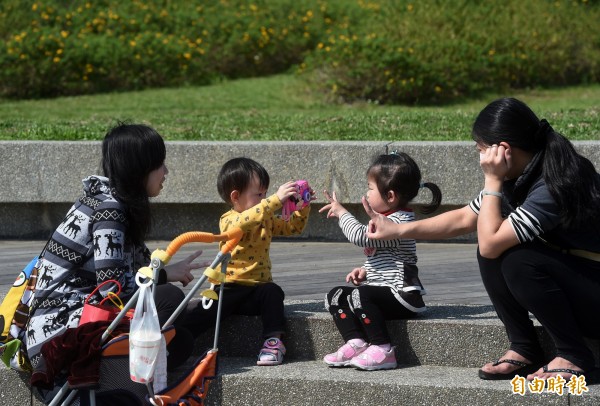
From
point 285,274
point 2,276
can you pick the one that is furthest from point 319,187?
point 2,276

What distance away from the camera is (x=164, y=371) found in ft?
13.2

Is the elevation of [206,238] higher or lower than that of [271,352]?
higher

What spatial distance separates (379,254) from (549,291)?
88 centimetres

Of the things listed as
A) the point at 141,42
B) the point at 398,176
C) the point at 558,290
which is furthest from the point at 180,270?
the point at 141,42

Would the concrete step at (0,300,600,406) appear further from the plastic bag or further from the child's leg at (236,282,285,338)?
the plastic bag

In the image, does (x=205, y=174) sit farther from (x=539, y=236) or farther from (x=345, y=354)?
(x=539, y=236)

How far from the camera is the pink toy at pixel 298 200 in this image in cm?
457

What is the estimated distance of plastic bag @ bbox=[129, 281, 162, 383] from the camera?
3764 millimetres

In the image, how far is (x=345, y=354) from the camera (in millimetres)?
4504

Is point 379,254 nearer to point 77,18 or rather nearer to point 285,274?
point 285,274

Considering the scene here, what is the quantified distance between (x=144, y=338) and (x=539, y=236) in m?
1.54

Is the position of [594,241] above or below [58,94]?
above

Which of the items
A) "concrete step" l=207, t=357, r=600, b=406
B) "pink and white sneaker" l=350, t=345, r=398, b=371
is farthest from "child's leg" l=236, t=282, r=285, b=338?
"pink and white sneaker" l=350, t=345, r=398, b=371

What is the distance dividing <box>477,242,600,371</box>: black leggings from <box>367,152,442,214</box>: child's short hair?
2.04 ft
